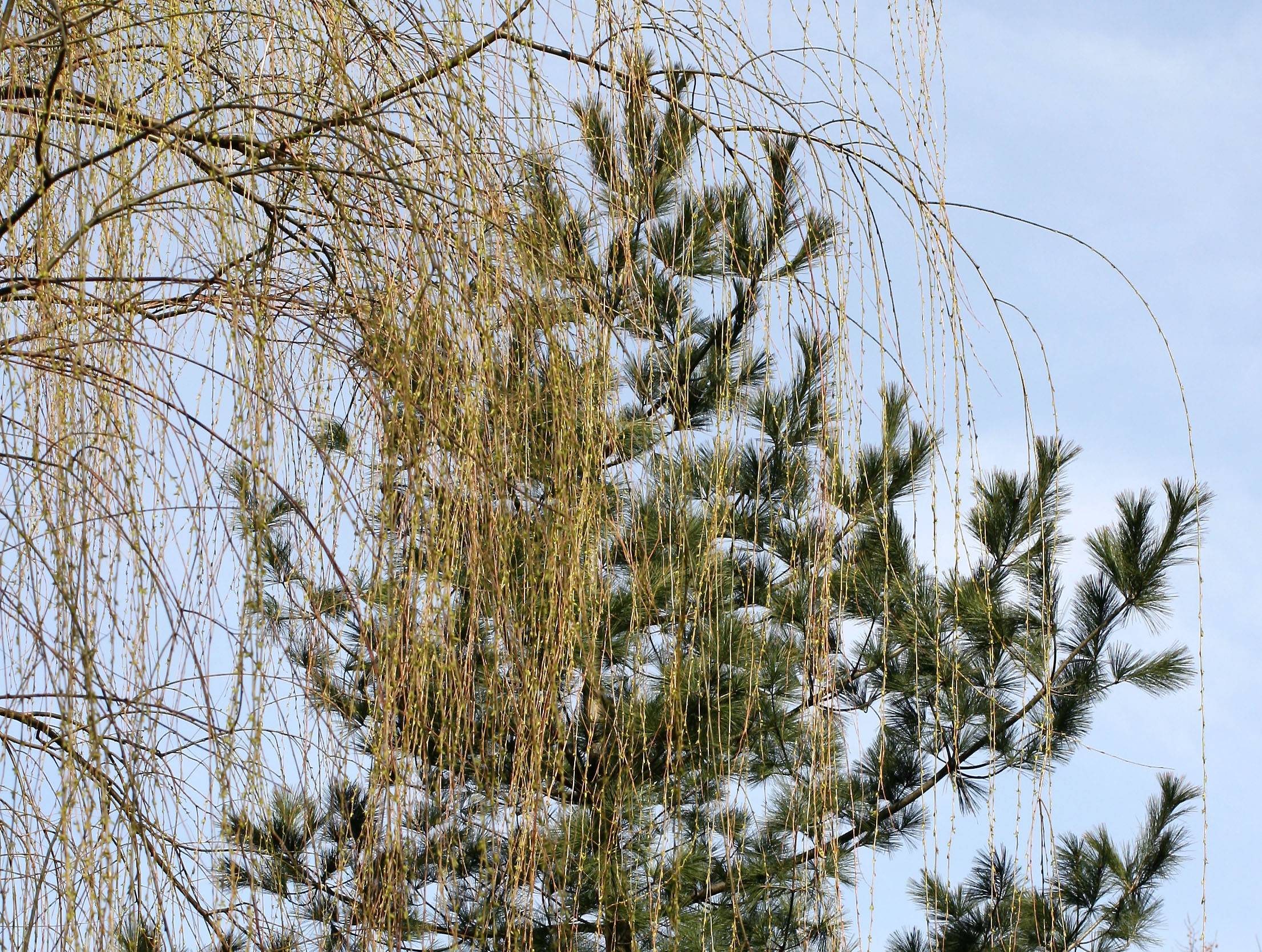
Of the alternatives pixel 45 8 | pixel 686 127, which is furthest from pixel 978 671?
pixel 45 8

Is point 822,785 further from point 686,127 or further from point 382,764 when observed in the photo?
point 686,127

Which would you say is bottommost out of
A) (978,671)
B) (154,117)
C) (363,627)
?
(363,627)

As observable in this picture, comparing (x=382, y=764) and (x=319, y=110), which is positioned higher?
(x=319, y=110)

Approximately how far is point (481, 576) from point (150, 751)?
25 centimetres

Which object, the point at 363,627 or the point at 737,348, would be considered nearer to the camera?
the point at 363,627

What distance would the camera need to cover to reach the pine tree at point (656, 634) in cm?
88

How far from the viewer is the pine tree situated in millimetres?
883

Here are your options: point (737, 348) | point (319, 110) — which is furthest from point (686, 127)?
point (319, 110)

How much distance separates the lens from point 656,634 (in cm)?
264

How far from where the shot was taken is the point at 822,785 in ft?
3.24

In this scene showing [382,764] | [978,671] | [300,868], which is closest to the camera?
[382,764]

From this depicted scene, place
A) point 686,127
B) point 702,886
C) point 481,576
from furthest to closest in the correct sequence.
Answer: point 702,886 → point 686,127 → point 481,576

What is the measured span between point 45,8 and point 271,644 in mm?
469

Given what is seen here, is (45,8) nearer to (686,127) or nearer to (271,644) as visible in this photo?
(271,644)
